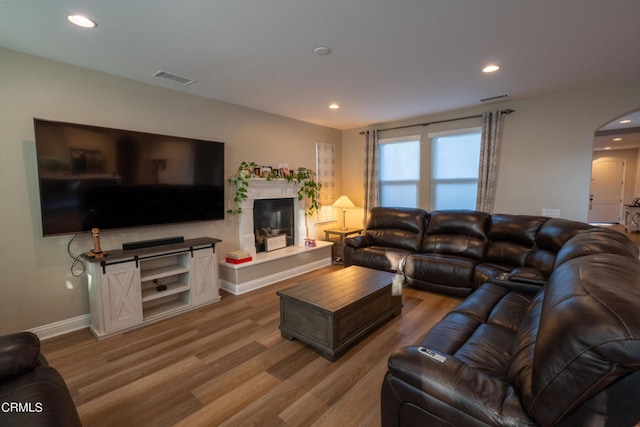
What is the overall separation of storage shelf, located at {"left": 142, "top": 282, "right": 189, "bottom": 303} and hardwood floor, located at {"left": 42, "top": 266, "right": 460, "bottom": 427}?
0.91 ft

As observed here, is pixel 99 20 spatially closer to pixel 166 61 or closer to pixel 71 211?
pixel 166 61

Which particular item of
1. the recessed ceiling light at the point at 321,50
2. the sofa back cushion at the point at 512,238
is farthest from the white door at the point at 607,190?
the recessed ceiling light at the point at 321,50

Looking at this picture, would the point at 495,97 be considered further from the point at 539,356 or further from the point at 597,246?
the point at 539,356

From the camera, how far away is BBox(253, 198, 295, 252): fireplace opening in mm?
4473

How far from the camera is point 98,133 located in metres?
2.78

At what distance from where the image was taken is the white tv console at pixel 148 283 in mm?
2664

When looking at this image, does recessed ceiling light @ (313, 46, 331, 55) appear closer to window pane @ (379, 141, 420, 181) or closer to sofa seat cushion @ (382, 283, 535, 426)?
sofa seat cushion @ (382, 283, 535, 426)

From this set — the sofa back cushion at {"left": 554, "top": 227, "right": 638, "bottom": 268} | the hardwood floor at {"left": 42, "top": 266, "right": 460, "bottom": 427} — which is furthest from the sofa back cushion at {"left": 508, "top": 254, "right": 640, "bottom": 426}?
the hardwood floor at {"left": 42, "top": 266, "right": 460, "bottom": 427}

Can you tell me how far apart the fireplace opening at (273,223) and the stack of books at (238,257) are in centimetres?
56

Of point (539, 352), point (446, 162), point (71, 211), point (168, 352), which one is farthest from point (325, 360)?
point (446, 162)

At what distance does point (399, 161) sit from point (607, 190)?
839cm

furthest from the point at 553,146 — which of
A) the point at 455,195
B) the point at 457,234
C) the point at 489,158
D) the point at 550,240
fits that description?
the point at 457,234

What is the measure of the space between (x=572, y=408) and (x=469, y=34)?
8.20 feet

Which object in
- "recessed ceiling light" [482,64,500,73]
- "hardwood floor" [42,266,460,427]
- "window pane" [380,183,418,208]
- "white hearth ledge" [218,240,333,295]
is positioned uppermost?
"recessed ceiling light" [482,64,500,73]
